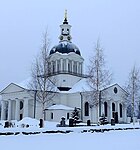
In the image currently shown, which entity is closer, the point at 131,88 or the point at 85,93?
the point at 131,88

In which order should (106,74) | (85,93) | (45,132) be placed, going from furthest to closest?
(85,93) → (106,74) → (45,132)

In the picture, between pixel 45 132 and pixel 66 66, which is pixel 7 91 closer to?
pixel 66 66

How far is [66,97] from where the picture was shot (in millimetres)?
55125

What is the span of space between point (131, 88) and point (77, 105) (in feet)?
61.3

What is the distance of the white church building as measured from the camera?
50688 mm

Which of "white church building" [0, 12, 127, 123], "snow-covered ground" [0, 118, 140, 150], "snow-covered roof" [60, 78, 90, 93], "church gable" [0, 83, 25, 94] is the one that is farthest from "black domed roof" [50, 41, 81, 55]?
"snow-covered ground" [0, 118, 140, 150]

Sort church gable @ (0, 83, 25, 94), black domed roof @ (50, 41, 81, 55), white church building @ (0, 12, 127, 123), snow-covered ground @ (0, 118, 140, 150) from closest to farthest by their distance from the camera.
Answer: snow-covered ground @ (0, 118, 140, 150) → white church building @ (0, 12, 127, 123) → church gable @ (0, 83, 25, 94) → black domed roof @ (50, 41, 81, 55)

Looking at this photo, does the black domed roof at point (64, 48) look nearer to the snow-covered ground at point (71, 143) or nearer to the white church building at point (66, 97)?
the white church building at point (66, 97)

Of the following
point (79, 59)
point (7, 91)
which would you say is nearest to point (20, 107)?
point (7, 91)

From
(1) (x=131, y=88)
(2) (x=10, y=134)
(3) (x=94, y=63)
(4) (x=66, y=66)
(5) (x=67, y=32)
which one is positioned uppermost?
(5) (x=67, y=32)

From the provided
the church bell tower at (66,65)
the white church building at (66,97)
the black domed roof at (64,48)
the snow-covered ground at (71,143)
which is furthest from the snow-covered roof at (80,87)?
the snow-covered ground at (71,143)

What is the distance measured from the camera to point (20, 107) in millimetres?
55969

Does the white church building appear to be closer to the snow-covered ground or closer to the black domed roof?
the black domed roof

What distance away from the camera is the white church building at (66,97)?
50688mm
